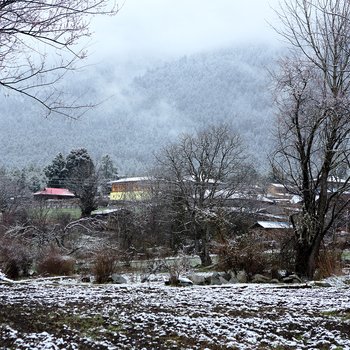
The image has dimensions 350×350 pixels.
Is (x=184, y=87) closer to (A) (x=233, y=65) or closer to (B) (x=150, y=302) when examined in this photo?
(A) (x=233, y=65)

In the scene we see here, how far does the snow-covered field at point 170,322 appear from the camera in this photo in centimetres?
477

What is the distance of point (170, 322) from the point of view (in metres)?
5.66

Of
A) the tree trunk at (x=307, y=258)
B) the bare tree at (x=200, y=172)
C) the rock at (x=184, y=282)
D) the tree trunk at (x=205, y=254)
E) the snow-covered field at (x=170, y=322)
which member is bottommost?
the tree trunk at (x=205, y=254)

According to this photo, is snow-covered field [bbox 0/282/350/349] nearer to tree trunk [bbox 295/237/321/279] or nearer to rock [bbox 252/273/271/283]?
rock [bbox 252/273/271/283]

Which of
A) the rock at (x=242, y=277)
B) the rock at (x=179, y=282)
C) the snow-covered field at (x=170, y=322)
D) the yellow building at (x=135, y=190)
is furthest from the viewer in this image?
the yellow building at (x=135, y=190)

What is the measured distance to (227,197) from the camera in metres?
36.9

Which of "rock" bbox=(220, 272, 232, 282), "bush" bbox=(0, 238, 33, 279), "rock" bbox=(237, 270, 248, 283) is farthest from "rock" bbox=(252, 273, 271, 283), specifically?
"bush" bbox=(0, 238, 33, 279)

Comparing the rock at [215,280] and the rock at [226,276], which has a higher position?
the rock at [215,280]

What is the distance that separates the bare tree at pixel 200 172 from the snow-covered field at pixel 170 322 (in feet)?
86.9

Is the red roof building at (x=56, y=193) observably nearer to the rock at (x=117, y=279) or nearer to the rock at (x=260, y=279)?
the rock at (x=117, y=279)

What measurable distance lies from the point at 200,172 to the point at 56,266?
804 inches

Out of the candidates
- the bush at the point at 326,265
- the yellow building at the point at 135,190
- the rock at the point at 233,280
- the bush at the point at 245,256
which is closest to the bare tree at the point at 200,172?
the yellow building at the point at 135,190

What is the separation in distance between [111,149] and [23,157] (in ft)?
63.5

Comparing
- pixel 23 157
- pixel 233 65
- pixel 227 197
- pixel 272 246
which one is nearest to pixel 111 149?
pixel 23 157
